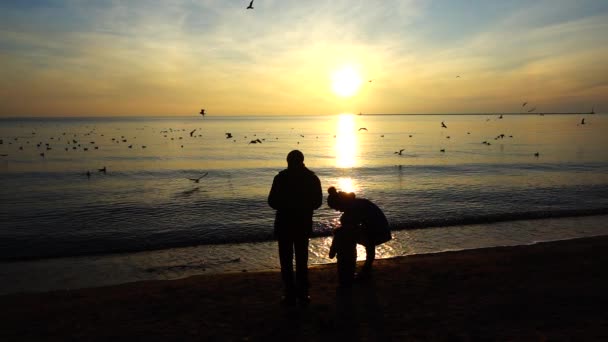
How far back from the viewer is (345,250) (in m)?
8.16

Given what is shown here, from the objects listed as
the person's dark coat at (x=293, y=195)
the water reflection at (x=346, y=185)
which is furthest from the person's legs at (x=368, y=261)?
the water reflection at (x=346, y=185)

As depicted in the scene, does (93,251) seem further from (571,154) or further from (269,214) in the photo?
(571,154)

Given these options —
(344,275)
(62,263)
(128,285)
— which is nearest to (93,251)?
(62,263)

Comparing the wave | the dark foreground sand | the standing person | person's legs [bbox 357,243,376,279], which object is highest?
the standing person

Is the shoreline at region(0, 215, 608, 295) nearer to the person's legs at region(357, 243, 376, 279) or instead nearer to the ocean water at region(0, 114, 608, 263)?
the ocean water at region(0, 114, 608, 263)

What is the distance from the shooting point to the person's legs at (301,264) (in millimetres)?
6914

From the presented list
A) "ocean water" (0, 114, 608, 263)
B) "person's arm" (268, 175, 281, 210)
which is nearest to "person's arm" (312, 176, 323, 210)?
"person's arm" (268, 175, 281, 210)

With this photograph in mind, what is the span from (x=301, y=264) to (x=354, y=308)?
4.06ft

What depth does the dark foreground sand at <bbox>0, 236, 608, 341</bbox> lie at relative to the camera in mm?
6184

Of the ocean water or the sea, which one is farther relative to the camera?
the ocean water

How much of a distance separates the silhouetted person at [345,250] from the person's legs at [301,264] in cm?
101

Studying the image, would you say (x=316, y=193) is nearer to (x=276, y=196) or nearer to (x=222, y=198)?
(x=276, y=196)

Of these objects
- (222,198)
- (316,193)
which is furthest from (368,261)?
(222,198)

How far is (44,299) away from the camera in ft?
28.6
